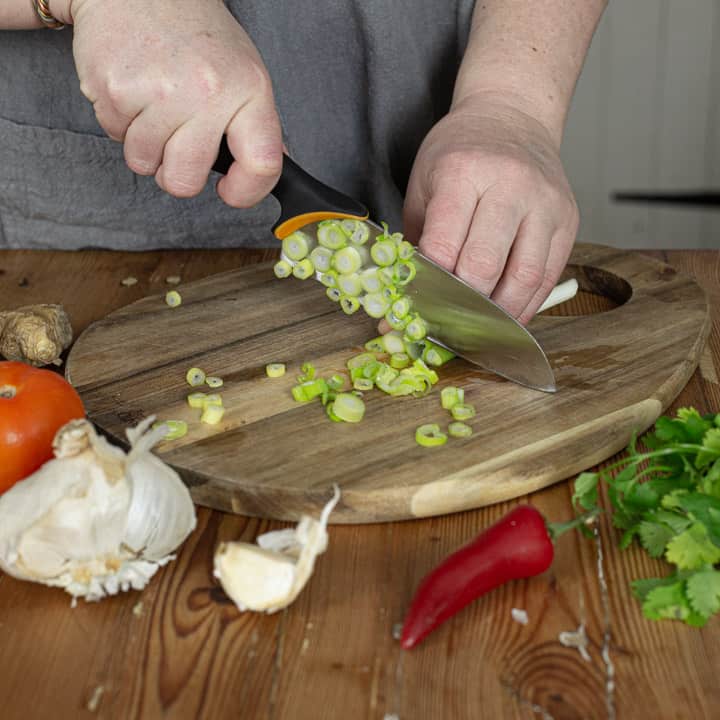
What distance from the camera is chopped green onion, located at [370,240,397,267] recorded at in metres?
1.28

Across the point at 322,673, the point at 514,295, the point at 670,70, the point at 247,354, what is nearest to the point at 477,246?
the point at 514,295

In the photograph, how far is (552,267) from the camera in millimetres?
1418

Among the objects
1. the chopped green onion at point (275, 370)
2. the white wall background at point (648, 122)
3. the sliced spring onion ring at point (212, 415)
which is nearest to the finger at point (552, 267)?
the chopped green onion at point (275, 370)

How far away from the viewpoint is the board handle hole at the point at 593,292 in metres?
1.61

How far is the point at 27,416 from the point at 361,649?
41 centimetres

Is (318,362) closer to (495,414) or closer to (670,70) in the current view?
A: (495,414)

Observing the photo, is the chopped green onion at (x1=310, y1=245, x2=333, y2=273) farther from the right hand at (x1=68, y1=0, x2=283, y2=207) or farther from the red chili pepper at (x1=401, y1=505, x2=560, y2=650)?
the red chili pepper at (x1=401, y1=505, x2=560, y2=650)

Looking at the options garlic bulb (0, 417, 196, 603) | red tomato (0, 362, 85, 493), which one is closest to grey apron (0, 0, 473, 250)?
red tomato (0, 362, 85, 493)

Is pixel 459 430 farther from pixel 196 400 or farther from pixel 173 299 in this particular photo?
pixel 173 299

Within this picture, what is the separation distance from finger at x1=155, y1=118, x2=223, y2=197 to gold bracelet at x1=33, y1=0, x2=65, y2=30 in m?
0.27

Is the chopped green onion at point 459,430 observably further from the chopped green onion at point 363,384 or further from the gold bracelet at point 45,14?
the gold bracelet at point 45,14

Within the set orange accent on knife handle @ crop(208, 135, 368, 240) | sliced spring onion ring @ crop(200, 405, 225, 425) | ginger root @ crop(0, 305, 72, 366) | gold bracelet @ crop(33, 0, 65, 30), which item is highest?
gold bracelet @ crop(33, 0, 65, 30)

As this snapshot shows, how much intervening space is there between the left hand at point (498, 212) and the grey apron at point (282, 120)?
10.9 inches

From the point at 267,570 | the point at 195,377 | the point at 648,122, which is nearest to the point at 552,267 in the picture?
the point at 195,377
